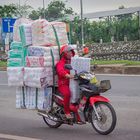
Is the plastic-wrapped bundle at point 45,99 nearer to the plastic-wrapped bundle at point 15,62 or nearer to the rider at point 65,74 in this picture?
the rider at point 65,74

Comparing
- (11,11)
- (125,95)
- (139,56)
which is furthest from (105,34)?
(125,95)

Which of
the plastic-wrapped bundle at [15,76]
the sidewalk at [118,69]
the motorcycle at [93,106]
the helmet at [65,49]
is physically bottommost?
the sidewalk at [118,69]

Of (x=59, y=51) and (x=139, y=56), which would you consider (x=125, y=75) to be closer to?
(x=59, y=51)

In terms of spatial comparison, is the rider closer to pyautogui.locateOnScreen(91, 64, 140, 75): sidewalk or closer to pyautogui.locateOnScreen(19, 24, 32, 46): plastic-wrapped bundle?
pyautogui.locateOnScreen(19, 24, 32, 46): plastic-wrapped bundle

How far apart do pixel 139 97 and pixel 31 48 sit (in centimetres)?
479

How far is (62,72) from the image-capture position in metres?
8.26

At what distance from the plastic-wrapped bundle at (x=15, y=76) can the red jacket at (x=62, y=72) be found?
2.14 feet

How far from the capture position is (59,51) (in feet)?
27.9

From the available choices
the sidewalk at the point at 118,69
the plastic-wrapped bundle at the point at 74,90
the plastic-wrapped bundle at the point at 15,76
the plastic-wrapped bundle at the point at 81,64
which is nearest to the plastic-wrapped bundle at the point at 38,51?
the plastic-wrapped bundle at the point at 15,76

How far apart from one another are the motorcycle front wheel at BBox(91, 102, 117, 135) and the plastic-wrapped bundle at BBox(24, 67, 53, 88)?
0.90 meters

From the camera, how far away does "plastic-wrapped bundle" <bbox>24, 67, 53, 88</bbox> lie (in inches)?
329

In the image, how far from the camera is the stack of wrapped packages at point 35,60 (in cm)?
842

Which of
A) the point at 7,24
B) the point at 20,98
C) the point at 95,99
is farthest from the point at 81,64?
the point at 7,24

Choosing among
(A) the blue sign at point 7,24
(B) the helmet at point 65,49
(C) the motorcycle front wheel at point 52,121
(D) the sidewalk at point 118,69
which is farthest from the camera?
(A) the blue sign at point 7,24
